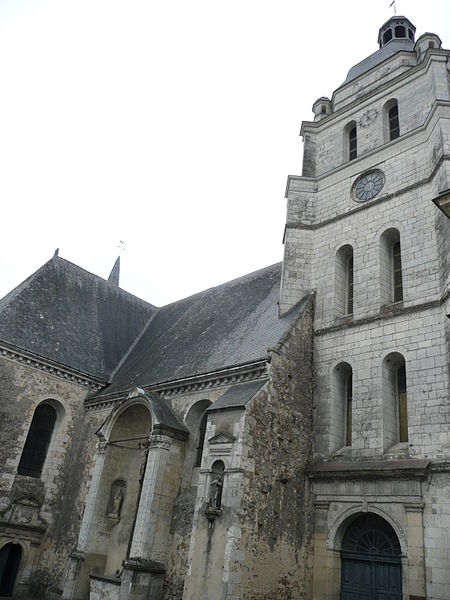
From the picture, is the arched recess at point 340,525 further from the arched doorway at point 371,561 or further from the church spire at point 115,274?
the church spire at point 115,274

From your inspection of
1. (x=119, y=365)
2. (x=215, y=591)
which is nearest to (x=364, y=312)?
(x=215, y=591)

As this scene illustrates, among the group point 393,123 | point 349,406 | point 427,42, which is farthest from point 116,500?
point 427,42

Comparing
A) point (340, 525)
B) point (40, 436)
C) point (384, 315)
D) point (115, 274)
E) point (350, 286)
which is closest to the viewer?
point (340, 525)

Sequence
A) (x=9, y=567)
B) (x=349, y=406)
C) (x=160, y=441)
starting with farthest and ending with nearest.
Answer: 1. (x=9, y=567)
2. (x=160, y=441)
3. (x=349, y=406)

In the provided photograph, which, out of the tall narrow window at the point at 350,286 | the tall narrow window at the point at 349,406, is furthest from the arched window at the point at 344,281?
the tall narrow window at the point at 349,406

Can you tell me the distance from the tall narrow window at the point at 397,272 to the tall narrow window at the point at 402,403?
6.78ft

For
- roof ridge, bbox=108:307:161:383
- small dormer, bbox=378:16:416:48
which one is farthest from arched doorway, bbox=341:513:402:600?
small dormer, bbox=378:16:416:48

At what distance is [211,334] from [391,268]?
6.52 m

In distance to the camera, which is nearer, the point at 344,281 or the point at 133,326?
the point at 344,281

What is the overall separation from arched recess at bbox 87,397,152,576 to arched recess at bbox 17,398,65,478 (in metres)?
3.21

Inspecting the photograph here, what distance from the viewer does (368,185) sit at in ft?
51.8

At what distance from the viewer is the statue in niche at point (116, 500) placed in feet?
49.5

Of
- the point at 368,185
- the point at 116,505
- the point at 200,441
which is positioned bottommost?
the point at 116,505

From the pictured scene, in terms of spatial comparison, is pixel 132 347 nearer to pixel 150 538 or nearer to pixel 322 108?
pixel 150 538
